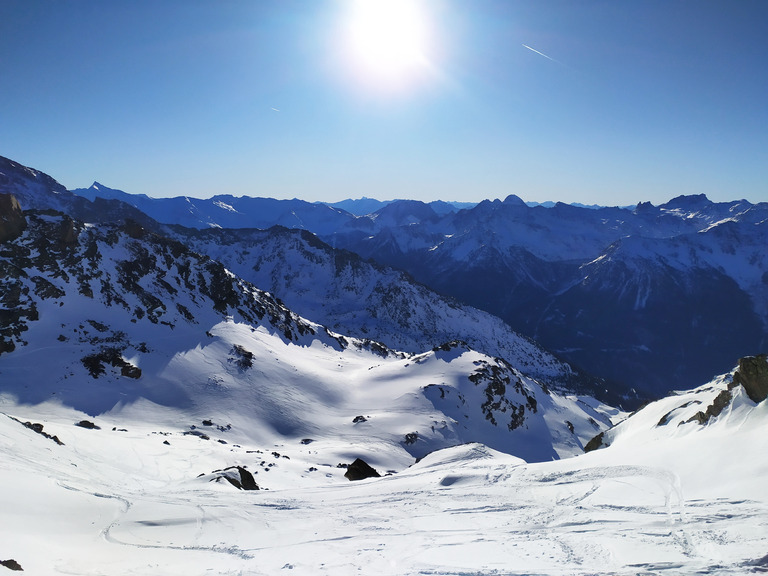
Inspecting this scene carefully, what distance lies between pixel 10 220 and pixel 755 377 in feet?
344

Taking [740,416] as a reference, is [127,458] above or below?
below

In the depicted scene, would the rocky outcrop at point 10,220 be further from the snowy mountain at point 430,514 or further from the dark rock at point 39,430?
the snowy mountain at point 430,514

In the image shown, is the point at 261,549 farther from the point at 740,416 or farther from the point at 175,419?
the point at 175,419

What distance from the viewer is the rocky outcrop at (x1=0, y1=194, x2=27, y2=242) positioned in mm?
79000

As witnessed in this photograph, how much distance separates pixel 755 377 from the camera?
25.8m

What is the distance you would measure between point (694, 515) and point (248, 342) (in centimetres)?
8496

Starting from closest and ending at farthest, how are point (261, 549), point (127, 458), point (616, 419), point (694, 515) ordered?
point (694, 515) < point (261, 549) < point (127, 458) < point (616, 419)

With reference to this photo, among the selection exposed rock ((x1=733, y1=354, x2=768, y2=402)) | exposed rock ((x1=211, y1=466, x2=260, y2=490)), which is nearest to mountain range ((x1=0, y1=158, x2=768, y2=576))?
exposed rock ((x1=733, y1=354, x2=768, y2=402))

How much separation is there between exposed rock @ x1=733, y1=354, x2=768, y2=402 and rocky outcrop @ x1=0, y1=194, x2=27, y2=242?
334 ft

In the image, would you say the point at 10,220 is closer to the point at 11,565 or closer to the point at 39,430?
the point at 39,430

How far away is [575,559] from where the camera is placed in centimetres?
1518

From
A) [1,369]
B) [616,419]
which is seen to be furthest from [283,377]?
[616,419]

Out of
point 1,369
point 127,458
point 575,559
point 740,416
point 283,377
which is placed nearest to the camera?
point 575,559

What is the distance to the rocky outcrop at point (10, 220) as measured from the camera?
79000mm
